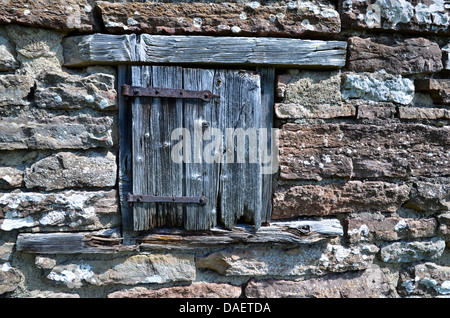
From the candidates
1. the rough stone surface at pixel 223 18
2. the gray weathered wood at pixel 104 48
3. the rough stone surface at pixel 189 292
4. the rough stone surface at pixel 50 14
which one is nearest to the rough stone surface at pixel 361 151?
the rough stone surface at pixel 223 18

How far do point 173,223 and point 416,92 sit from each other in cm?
156

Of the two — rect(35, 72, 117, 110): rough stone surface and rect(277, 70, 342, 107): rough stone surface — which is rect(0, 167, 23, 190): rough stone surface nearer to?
rect(35, 72, 117, 110): rough stone surface

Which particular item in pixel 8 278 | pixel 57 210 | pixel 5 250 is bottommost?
pixel 8 278

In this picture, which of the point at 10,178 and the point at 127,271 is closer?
the point at 10,178

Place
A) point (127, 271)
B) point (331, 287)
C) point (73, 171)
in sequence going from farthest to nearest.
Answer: point (331, 287) < point (127, 271) < point (73, 171)

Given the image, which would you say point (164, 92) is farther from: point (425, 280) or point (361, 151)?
point (425, 280)

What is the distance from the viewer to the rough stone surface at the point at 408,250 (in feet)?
6.36

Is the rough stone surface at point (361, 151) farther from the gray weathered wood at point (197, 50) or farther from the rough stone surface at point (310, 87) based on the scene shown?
the gray weathered wood at point (197, 50)

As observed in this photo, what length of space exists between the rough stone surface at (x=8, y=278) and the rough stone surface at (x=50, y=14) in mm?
1228

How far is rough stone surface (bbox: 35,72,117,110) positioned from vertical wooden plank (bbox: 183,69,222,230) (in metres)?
0.41

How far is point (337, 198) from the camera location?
1.87 metres

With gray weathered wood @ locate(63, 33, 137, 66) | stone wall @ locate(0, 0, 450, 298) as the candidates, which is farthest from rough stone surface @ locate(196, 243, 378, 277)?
gray weathered wood @ locate(63, 33, 137, 66)

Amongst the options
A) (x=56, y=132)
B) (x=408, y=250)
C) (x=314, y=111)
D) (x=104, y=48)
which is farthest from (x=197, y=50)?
(x=408, y=250)

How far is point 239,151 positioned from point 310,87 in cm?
52
